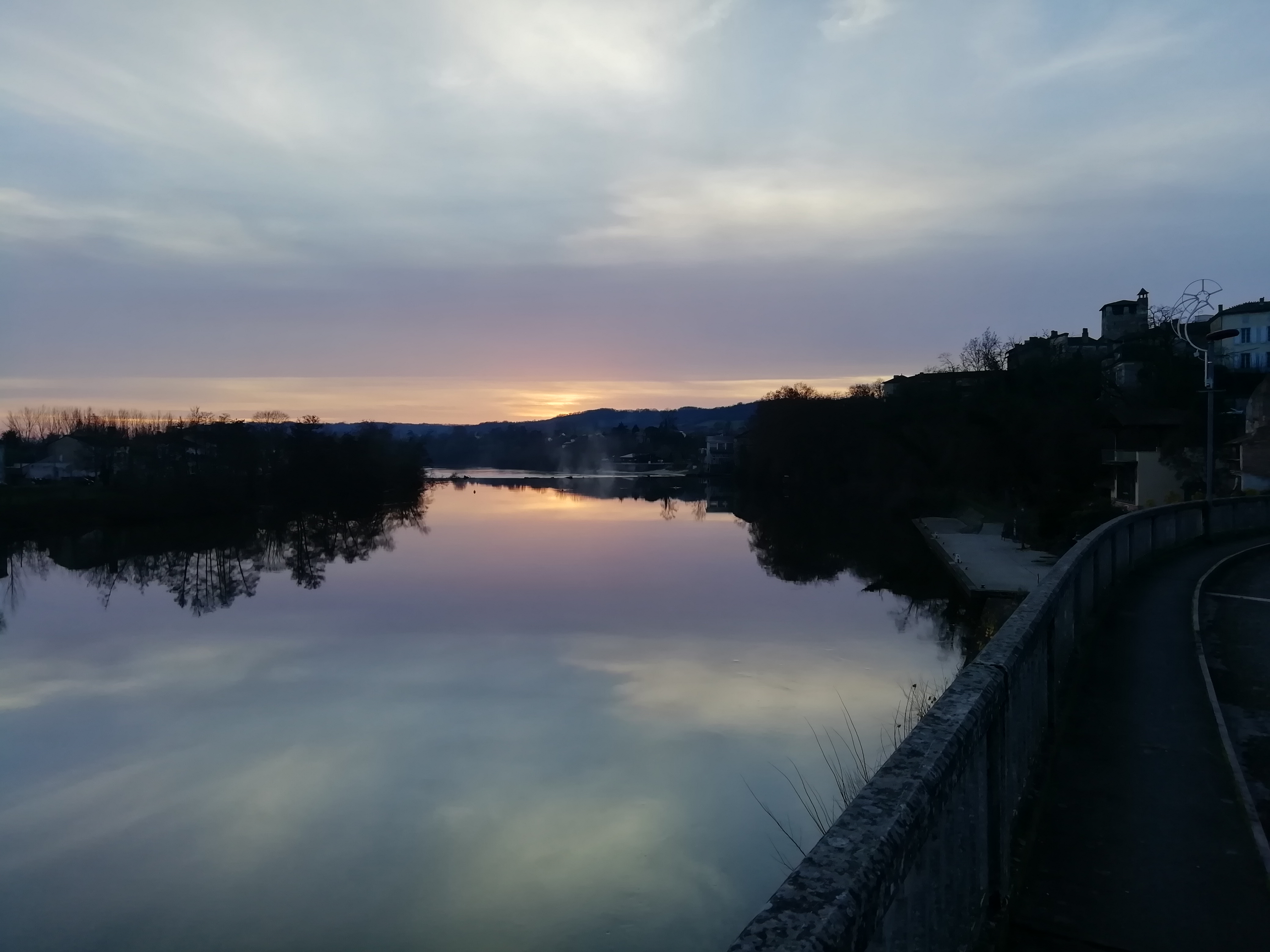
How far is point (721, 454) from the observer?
140 meters

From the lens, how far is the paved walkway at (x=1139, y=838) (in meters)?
3.71

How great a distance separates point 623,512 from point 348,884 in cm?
5625

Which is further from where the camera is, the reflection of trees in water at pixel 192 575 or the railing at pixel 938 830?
the reflection of trees in water at pixel 192 575

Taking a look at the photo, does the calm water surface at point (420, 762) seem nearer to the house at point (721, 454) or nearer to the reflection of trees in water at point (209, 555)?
the reflection of trees in water at point (209, 555)

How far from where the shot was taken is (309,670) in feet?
63.1

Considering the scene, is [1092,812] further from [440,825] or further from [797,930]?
[440,825]

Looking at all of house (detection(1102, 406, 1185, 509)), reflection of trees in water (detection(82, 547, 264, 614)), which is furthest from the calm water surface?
house (detection(1102, 406, 1185, 509))

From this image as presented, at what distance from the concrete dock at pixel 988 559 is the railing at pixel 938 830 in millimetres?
16591

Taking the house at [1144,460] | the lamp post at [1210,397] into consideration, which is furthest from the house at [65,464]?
the lamp post at [1210,397]

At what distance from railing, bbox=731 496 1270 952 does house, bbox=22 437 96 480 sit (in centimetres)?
7787

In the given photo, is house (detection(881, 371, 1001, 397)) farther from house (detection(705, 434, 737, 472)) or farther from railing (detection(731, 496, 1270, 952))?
railing (detection(731, 496, 1270, 952))

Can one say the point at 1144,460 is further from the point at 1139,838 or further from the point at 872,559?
the point at 1139,838

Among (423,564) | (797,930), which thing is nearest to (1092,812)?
(797,930)

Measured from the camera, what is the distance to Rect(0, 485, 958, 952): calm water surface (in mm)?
9445
